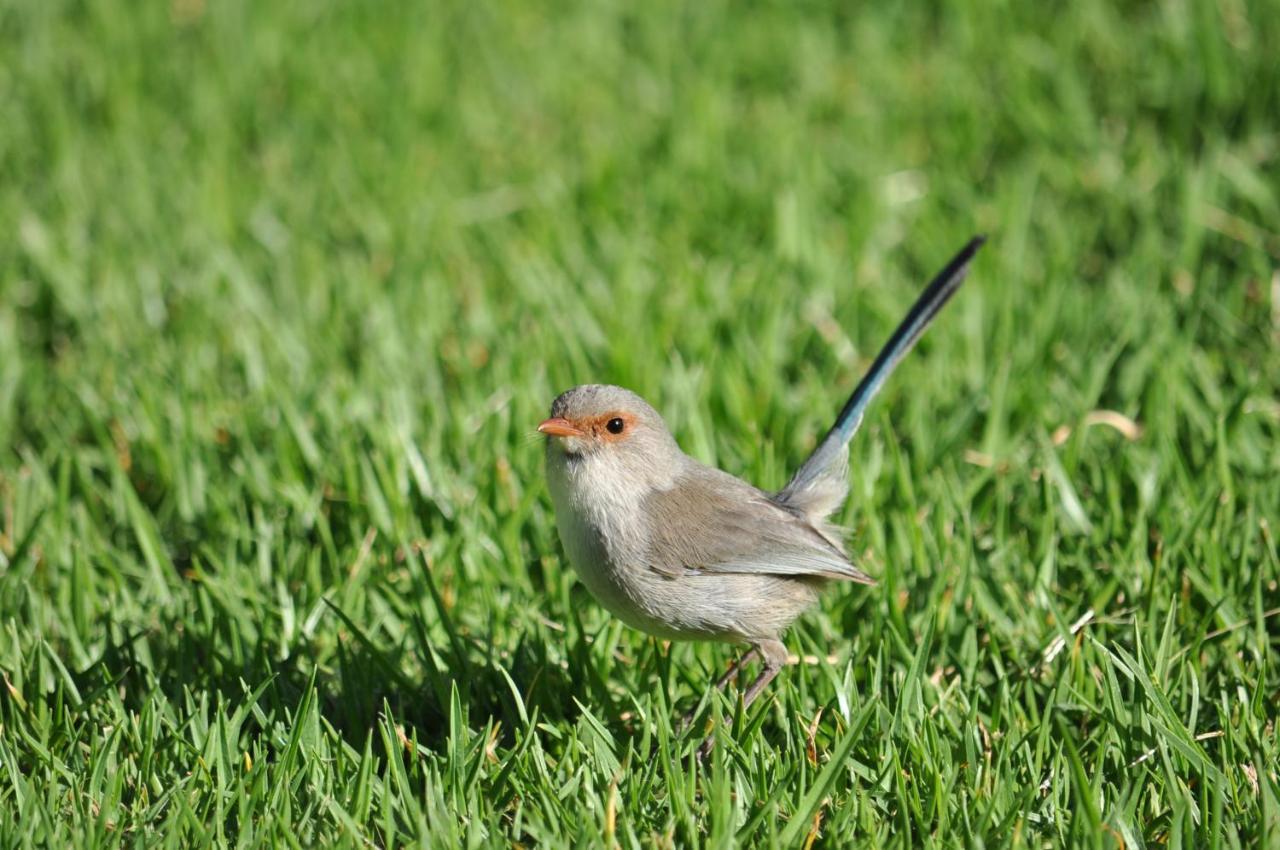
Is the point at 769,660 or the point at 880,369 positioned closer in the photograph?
the point at 769,660

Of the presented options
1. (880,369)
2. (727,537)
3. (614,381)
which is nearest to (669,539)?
(727,537)

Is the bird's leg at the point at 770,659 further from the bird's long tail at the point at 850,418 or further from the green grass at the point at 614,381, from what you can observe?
the bird's long tail at the point at 850,418

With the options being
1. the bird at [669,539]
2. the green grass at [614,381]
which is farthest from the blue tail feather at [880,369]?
the green grass at [614,381]

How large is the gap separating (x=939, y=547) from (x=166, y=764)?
2.25 metres

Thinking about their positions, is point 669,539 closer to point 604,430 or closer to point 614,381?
point 604,430

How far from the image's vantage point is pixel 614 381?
527 centimetres

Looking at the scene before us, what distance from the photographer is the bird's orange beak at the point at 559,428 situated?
12.0 feet

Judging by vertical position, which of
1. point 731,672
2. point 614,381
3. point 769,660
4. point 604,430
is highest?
point 604,430

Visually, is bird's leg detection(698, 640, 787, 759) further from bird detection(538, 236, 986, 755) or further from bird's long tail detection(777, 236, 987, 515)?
bird's long tail detection(777, 236, 987, 515)

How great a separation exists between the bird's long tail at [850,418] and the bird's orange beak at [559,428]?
2.31 feet

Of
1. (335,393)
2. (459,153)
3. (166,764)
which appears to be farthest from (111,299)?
(166,764)

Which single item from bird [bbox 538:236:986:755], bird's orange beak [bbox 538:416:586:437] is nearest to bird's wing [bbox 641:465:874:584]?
bird [bbox 538:236:986:755]

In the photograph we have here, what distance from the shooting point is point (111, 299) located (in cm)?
587

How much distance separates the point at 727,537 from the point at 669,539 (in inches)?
7.1
